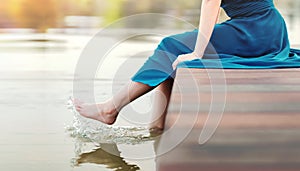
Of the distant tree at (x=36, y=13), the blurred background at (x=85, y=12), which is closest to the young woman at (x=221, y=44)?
the blurred background at (x=85, y=12)

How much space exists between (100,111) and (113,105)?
63 millimetres

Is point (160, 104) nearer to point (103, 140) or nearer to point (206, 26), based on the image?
point (103, 140)

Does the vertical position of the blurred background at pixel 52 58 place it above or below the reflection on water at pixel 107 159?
above

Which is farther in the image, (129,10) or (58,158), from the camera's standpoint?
(129,10)

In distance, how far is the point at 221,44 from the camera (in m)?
2.23

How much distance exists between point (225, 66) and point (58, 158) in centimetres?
65

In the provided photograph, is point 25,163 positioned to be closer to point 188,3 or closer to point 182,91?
point 182,91

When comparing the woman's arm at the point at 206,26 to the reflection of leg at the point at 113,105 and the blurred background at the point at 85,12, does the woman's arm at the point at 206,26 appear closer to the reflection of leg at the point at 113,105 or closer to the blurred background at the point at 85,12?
the reflection of leg at the point at 113,105

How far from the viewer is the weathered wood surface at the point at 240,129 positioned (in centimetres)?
154

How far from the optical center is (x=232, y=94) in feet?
5.40

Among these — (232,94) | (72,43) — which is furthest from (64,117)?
(72,43)

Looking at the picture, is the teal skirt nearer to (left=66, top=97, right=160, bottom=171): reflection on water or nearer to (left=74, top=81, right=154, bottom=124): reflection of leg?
(left=74, top=81, right=154, bottom=124): reflection of leg

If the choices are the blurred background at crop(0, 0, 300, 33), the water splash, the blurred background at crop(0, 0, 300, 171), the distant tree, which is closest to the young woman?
the water splash

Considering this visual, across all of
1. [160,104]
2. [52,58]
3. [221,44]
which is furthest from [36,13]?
[221,44]
